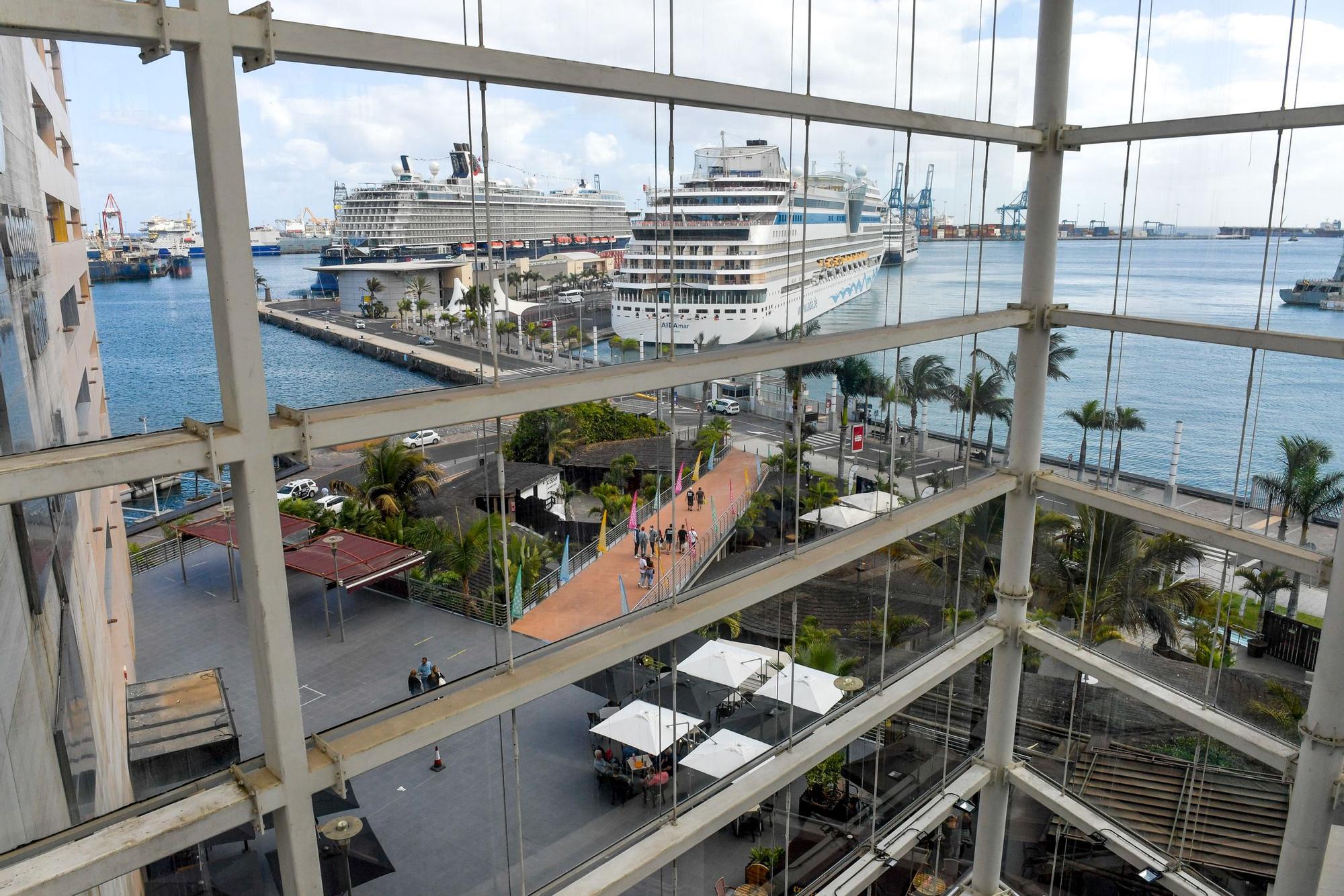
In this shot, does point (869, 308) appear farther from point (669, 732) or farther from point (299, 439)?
point (299, 439)

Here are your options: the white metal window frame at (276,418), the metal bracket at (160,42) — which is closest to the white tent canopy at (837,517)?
the white metal window frame at (276,418)

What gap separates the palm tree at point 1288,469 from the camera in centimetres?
645

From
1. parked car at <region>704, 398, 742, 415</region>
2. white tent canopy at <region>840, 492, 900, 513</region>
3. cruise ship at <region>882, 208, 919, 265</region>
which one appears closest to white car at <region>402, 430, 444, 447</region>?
parked car at <region>704, 398, 742, 415</region>

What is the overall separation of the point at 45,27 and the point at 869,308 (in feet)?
15.6

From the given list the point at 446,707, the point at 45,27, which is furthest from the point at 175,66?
the point at 446,707

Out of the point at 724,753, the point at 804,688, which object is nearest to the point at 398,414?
the point at 724,753

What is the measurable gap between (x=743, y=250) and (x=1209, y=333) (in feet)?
9.99

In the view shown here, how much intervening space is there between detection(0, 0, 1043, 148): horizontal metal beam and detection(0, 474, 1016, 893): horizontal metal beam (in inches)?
99.2

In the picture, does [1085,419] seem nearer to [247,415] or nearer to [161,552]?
[247,415]

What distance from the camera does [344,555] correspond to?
13.3 ft

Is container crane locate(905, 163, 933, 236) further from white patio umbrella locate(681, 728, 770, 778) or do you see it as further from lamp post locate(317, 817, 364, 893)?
lamp post locate(317, 817, 364, 893)

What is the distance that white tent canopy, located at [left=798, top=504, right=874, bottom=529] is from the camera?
609cm

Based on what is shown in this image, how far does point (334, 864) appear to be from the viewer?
13.1 feet

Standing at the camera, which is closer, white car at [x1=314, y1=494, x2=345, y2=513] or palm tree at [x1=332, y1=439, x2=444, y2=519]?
white car at [x1=314, y1=494, x2=345, y2=513]
